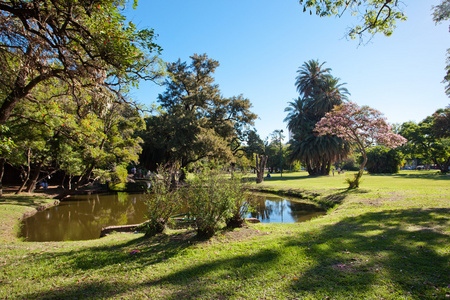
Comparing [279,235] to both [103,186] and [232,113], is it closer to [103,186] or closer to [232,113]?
[232,113]

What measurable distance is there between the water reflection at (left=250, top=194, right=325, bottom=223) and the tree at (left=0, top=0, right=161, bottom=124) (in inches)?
327

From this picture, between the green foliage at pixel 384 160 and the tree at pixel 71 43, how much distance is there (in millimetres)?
50468

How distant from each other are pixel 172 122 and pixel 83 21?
816 inches

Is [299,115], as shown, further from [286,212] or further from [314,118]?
[286,212]

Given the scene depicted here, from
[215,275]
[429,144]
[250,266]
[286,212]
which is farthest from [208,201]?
[429,144]

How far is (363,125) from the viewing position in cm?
1755

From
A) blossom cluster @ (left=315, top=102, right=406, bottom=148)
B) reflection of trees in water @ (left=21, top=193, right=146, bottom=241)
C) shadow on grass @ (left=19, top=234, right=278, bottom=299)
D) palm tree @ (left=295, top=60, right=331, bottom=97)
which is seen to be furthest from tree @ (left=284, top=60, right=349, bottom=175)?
shadow on grass @ (left=19, top=234, right=278, bottom=299)

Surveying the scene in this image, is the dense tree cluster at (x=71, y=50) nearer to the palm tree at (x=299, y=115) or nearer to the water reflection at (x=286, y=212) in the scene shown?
the water reflection at (x=286, y=212)

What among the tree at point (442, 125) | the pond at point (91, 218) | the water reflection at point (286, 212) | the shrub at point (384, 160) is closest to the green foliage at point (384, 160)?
the shrub at point (384, 160)

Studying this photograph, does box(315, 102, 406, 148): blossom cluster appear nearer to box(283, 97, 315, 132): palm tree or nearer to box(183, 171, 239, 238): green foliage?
box(183, 171, 239, 238): green foliage

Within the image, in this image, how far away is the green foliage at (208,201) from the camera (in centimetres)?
658

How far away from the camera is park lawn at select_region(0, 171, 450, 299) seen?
374 centimetres

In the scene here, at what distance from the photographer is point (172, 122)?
2688 centimetres

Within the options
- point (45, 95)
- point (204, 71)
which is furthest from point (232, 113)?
point (45, 95)
